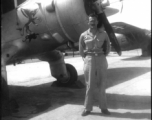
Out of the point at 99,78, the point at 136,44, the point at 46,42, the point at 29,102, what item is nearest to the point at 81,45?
the point at 99,78

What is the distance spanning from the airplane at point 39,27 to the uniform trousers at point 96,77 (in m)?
1.09

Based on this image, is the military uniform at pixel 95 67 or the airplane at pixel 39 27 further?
the airplane at pixel 39 27

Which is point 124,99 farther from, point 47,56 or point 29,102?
point 47,56

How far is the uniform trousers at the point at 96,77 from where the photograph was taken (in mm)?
4461

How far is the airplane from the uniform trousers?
109 centimetres

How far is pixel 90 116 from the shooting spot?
433 centimetres

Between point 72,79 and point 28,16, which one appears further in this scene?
point 72,79

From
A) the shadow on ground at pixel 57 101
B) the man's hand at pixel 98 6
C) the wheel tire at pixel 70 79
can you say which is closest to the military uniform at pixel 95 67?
the shadow on ground at pixel 57 101

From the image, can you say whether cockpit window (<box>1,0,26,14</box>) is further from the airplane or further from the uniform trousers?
the uniform trousers

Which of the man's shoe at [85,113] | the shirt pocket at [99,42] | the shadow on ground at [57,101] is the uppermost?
the shirt pocket at [99,42]

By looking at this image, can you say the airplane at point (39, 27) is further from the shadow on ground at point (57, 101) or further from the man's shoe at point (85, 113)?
the man's shoe at point (85, 113)

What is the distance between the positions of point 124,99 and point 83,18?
6.82 feet

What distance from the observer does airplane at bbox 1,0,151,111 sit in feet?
16.9

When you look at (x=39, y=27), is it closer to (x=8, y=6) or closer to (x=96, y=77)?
(x=8, y=6)
